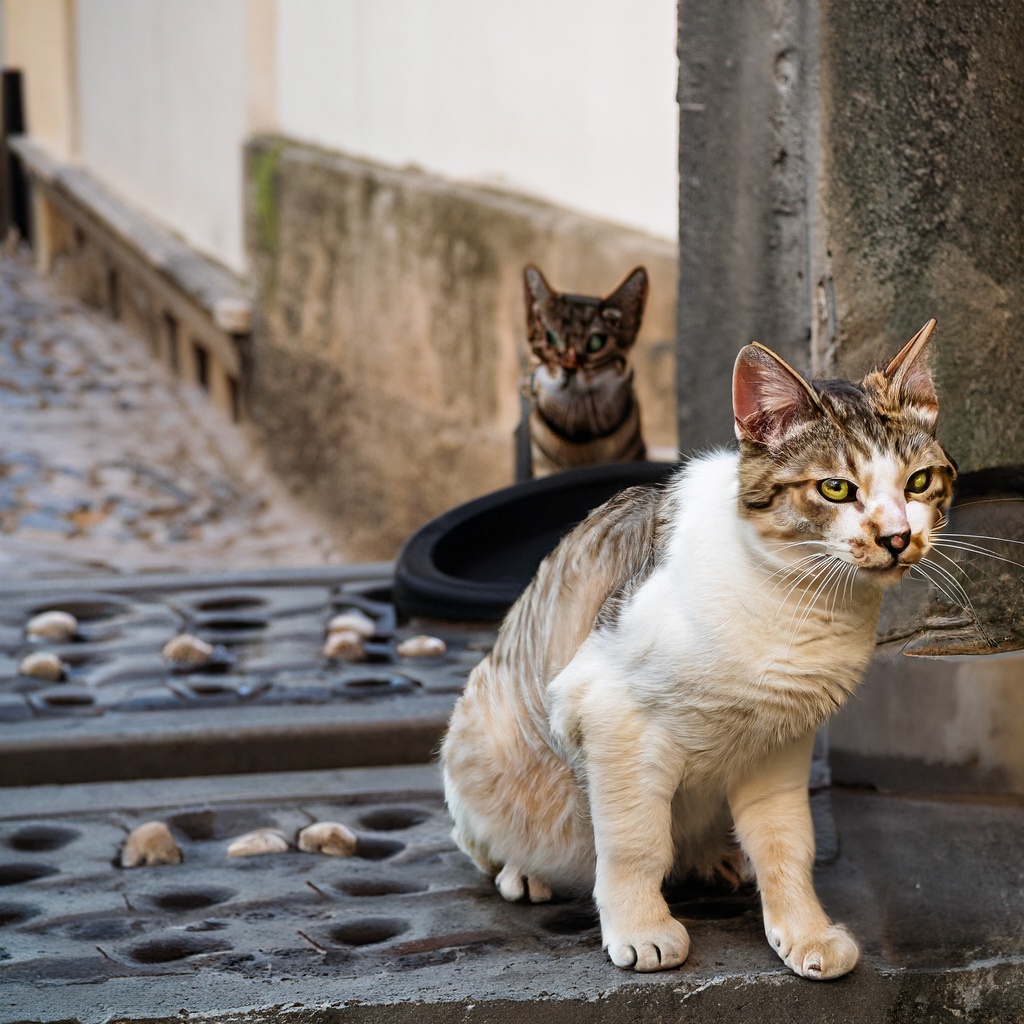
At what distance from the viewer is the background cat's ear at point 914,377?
6.44 ft

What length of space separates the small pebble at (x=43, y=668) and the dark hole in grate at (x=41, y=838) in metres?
0.76

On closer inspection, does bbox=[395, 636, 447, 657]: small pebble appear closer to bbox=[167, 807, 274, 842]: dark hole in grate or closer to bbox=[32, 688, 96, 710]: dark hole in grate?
bbox=[32, 688, 96, 710]: dark hole in grate

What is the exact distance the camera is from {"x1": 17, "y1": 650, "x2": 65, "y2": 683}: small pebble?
11.6ft

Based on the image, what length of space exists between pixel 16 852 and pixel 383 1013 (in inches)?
39.1

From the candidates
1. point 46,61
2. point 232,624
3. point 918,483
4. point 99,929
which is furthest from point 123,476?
point 46,61

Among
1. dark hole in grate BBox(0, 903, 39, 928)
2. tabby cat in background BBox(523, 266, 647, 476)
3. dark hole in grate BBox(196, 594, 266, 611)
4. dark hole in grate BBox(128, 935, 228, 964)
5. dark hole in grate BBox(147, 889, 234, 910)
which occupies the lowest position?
dark hole in grate BBox(196, 594, 266, 611)

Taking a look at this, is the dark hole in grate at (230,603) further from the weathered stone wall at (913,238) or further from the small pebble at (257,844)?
the weathered stone wall at (913,238)

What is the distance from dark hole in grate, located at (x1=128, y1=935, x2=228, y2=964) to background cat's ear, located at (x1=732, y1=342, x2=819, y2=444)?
3.72ft

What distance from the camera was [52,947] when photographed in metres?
2.27

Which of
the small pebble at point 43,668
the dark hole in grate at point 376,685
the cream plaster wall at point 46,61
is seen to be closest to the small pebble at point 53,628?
the small pebble at point 43,668

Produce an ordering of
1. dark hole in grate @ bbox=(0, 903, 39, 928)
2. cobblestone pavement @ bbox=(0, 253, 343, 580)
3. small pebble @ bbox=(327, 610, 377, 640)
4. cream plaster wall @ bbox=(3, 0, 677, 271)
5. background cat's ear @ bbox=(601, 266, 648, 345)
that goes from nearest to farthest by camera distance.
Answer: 1. dark hole in grate @ bbox=(0, 903, 39, 928)
2. small pebble @ bbox=(327, 610, 377, 640)
3. background cat's ear @ bbox=(601, 266, 648, 345)
4. cream plaster wall @ bbox=(3, 0, 677, 271)
5. cobblestone pavement @ bbox=(0, 253, 343, 580)

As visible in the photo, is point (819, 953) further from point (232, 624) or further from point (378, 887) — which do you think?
point (232, 624)

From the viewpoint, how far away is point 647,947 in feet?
6.86

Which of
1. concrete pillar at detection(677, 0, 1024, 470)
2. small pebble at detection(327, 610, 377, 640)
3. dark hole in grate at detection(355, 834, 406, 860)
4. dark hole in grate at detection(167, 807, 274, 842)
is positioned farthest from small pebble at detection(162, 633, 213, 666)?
concrete pillar at detection(677, 0, 1024, 470)
